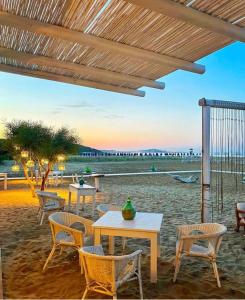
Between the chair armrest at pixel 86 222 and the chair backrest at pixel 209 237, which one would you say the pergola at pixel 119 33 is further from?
the chair armrest at pixel 86 222

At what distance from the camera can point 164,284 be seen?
3301mm

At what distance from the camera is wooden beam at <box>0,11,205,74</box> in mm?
3770

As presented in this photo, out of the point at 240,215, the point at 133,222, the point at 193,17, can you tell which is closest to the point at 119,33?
the point at 193,17

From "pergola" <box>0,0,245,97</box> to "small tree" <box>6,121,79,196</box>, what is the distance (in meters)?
4.07

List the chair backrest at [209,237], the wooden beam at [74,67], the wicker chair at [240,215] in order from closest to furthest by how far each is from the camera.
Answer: the chair backrest at [209,237], the wooden beam at [74,67], the wicker chair at [240,215]

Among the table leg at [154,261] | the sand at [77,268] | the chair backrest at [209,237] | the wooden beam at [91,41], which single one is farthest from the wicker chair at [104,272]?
the wooden beam at [91,41]

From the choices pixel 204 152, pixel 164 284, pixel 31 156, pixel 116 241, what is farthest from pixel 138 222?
pixel 31 156

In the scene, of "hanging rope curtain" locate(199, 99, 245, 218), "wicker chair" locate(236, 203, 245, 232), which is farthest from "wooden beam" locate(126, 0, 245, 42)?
"wicker chair" locate(236, 203, 245, 232)

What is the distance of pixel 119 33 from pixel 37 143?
624 cm

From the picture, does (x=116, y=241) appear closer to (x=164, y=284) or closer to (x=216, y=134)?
(x=164, y=284)

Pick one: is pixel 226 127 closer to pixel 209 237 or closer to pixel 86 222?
pixel 209 237

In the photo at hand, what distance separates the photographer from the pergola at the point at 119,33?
3.31m

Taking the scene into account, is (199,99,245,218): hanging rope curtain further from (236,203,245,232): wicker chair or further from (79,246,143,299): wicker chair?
(79,246,143,299): wicker chair

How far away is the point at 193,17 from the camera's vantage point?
10.7ft
